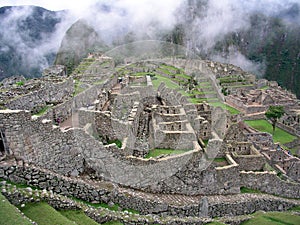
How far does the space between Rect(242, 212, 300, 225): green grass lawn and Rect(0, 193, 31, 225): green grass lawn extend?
10.6 m

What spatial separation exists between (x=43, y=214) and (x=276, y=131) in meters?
42.8

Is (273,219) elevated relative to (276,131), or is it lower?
elevated

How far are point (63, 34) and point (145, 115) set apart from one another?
164ft

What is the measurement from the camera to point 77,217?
862 cm

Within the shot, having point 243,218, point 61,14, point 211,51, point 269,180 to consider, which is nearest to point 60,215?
point 243,218

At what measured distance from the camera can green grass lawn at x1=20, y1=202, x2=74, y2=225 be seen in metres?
7.57

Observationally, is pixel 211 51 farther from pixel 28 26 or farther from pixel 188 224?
pixel 188 224

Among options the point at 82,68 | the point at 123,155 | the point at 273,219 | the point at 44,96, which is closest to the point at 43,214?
the point at 123,155

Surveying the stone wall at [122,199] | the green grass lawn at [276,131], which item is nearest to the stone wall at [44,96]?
the stone wall at [122,199]

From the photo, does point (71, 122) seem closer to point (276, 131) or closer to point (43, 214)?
point (43, 214)

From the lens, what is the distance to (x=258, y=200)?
608 inches

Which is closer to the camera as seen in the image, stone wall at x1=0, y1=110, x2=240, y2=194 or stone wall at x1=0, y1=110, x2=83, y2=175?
stone wall at x1=0, y1=110, x2=83, y2=175

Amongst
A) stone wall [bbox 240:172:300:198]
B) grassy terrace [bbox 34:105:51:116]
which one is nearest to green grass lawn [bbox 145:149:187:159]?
stone wall [bbox 240:172:300:198]

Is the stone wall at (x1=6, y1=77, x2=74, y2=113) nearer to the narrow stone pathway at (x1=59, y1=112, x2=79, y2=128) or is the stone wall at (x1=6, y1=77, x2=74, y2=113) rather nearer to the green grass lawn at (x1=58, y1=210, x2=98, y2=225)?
the narrow stone pathway at (x1=59, y1=112, x2=79, y2=128)
